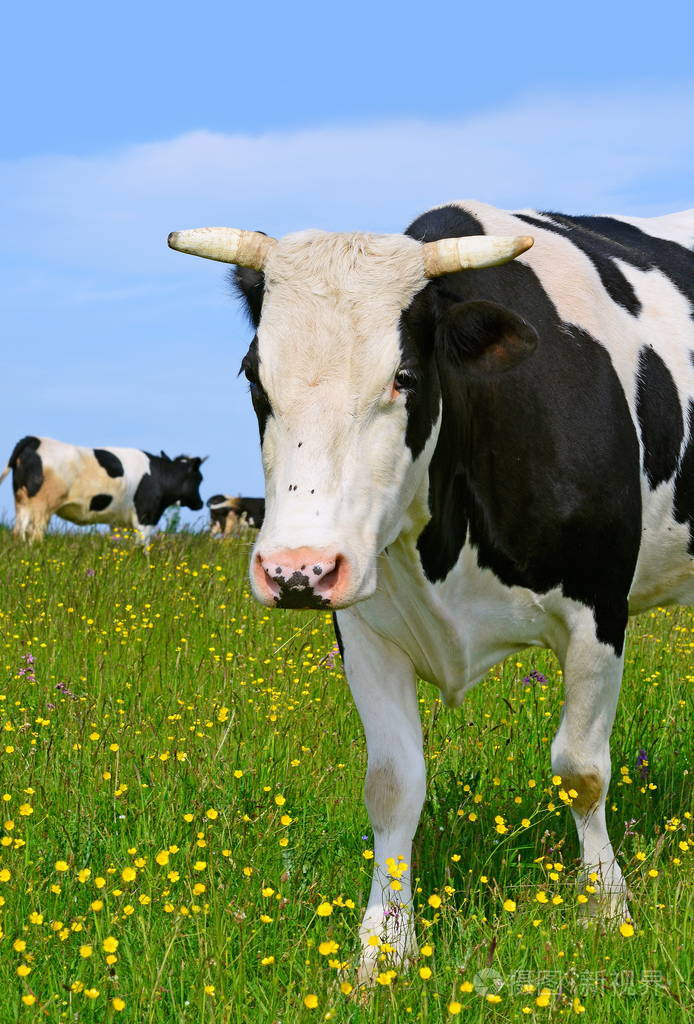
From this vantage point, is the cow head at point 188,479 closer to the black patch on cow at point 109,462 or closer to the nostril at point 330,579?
the black patch on cow at point 109,462

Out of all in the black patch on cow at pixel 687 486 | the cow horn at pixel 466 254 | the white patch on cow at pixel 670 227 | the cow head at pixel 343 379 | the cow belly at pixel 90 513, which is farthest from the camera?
the cow belly at pixel 90 513

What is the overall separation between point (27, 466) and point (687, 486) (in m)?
17.7

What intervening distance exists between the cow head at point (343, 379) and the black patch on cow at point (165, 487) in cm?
2049

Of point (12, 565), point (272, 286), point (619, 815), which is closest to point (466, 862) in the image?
point (619, 815)

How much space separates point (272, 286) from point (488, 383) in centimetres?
94

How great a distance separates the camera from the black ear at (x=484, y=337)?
155 inches

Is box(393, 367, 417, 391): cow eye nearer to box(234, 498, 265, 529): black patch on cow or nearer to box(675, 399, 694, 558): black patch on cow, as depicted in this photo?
box(675, 399, 694, 558): black patch on cow

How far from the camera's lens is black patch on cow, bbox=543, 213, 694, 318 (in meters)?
5.73

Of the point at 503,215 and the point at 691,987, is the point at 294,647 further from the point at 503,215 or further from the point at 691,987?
the point at 691,987

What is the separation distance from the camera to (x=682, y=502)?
5398mm

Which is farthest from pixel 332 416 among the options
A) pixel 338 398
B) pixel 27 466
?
pixel 27 466

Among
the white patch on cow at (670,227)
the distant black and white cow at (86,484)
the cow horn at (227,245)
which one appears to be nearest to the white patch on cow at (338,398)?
the cow horn at (227,245)

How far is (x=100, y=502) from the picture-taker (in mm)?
23125

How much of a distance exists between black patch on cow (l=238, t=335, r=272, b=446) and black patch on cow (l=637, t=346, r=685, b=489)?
6.26 ft
